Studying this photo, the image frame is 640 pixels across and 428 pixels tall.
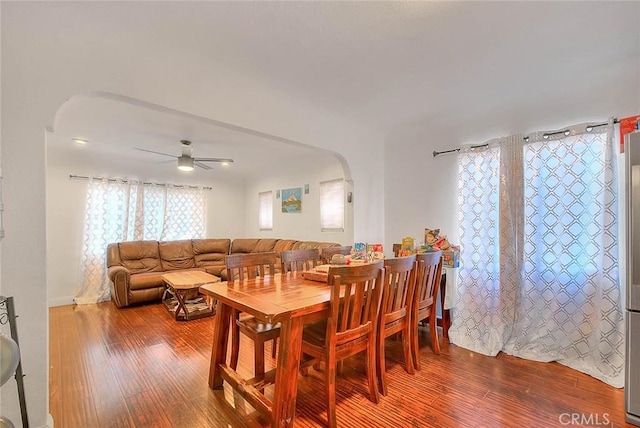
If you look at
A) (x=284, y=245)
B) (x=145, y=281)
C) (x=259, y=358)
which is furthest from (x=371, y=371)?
(x=145, y=281)

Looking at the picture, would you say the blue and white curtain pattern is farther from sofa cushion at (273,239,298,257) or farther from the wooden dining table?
sofa cushion at (273,239,298,257)

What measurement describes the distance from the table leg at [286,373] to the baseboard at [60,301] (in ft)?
15.3

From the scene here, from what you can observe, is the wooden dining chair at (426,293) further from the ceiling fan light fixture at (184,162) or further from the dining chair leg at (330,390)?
the ceiling fan light fixture at (184,162)

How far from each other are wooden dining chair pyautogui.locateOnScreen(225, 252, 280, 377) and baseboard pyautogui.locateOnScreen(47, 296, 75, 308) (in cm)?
381

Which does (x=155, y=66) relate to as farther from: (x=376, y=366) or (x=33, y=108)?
(x=376, y=366)

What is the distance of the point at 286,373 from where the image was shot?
1482mm

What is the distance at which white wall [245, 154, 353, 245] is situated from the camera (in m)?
4.45

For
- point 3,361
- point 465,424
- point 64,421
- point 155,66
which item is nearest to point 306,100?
point 155,66

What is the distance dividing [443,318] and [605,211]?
1.68 metres

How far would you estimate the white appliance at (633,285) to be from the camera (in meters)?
1.63

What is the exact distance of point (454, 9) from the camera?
5.26 ft

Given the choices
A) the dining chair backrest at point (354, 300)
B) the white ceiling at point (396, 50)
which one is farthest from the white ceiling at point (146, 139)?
the dining chair backrest at point (354, 300)

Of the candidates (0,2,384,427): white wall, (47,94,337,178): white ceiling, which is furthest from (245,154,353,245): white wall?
(0,2,384,427): white wall

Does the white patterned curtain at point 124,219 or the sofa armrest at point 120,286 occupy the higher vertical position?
the white patterned curtain at point 124,219
